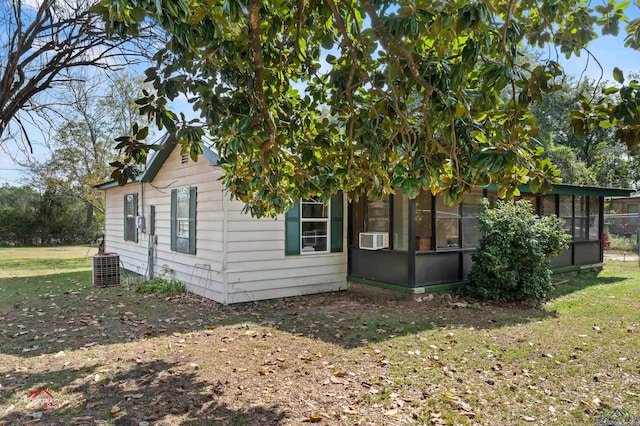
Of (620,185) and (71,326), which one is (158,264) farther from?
(620,185)

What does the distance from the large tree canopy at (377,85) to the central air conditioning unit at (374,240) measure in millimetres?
3412

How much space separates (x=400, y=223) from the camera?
8.10 metres

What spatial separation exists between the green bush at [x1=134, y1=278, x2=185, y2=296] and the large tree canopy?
186 inches

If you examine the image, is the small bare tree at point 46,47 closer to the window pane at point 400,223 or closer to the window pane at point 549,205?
the window pane at point 400,223

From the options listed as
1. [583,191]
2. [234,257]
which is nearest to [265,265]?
[234,257]

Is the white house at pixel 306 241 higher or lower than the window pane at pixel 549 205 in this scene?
lower

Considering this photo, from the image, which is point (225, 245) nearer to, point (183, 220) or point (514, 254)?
point (183, 220)

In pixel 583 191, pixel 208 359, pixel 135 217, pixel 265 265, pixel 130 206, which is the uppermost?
pixel 583 191

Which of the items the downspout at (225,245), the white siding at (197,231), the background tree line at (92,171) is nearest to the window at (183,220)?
the white siding at (197,231)

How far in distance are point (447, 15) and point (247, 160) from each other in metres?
3.08

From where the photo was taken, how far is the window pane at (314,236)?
27.8ft

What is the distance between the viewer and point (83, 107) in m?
7.64

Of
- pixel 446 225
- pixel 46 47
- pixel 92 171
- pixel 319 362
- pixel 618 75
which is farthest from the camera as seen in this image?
pixel 92 171

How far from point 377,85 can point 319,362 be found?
2854 millimetres
